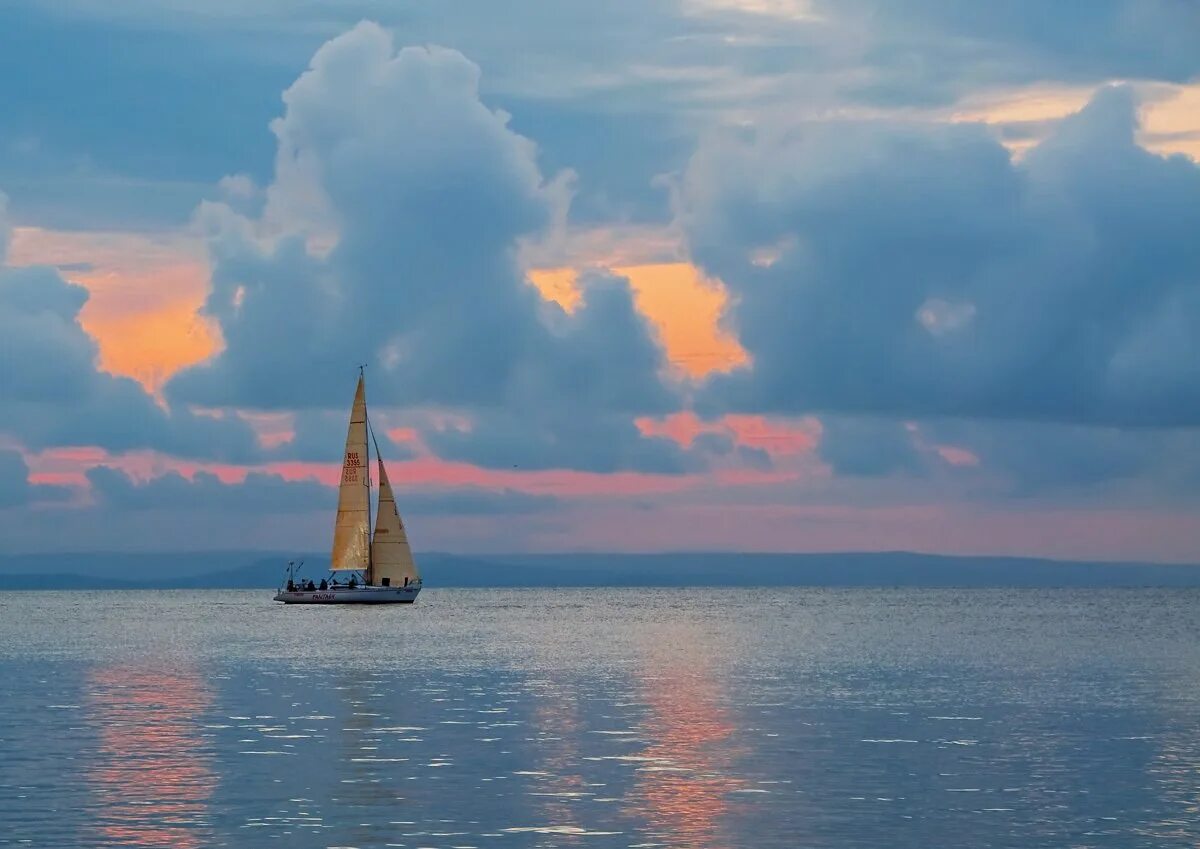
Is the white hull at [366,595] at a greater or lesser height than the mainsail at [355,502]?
lesser

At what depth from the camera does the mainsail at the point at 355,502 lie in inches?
6339

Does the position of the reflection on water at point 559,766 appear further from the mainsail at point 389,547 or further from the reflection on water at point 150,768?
the mainsail at point 389,547

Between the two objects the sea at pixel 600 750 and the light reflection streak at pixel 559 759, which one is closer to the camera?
the sea at pixel 600 750

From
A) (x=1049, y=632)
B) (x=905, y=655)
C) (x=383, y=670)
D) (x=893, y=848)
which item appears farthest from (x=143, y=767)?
(x=1049, y=632)

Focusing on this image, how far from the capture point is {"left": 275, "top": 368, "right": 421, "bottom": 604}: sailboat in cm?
16125

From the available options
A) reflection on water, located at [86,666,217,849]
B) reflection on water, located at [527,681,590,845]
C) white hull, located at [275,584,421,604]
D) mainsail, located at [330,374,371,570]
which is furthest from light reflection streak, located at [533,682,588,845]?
white hull, located at [275,584,421,604]

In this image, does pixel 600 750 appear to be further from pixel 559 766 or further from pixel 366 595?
pixel 366 595

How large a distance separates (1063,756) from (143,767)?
24.2m

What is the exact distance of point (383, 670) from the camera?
8631cm

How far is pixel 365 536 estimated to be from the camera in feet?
538

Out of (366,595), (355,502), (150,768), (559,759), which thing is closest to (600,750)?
(559,759)

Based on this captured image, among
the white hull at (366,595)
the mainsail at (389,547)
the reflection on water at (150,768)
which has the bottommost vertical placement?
the reflection on water at (150,768)

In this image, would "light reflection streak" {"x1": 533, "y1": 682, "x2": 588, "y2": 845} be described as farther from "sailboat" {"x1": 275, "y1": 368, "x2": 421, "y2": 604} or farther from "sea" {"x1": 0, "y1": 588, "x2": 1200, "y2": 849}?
"sailboat" {"x1": 275, "y1": 368, "x2": 421, "y2": 604}

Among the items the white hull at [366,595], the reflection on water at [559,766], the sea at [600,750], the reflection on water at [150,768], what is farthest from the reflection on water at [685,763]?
the white hull at [366,595]
